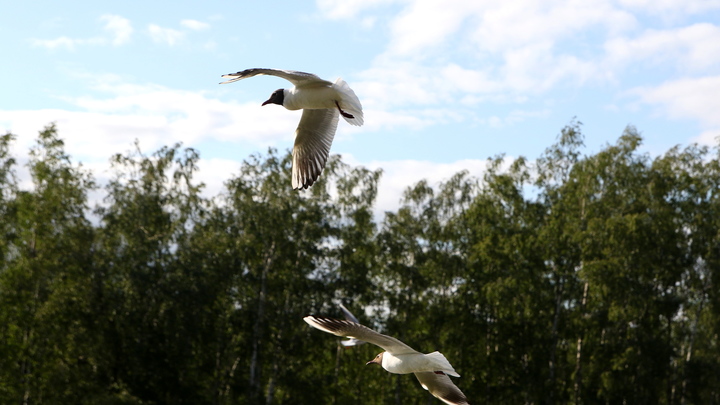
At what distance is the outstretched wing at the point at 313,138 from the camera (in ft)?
30.6

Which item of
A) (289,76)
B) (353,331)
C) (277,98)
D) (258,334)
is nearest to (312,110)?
(277,98)

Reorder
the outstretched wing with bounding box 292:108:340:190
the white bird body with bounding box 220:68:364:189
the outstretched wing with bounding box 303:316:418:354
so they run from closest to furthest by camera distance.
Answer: the outstretched wing with bounding box 303:316:418:354 < the white bird body with bounding box 220:68:364:189 < the outstretched wing with bounding box 292:108:340:190

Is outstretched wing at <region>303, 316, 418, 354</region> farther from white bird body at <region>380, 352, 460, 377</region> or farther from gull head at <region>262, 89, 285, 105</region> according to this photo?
gull head at <region>262, 89, 285, 105</region>

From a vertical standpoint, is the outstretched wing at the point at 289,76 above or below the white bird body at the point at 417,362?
above

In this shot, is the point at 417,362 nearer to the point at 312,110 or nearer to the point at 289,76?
the point at 289,76

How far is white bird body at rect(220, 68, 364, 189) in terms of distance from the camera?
8.17 metres

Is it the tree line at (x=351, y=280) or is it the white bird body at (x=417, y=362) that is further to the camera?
the tree line at (x=351, y=280)

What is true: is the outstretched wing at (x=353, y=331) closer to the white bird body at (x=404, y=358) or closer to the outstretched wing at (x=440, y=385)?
the white bird body at (x=404, y=358)

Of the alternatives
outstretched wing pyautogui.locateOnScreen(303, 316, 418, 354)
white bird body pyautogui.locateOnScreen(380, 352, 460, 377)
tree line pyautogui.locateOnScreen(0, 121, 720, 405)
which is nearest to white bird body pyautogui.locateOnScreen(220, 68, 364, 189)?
outstretched wing pyautogui.locateOnScreen(303, 316, 418, 354)

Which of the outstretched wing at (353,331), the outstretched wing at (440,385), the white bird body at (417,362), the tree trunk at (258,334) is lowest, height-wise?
the outstretched wing at (440,385)

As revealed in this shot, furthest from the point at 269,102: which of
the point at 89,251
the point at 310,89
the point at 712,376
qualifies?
the point at 712,376

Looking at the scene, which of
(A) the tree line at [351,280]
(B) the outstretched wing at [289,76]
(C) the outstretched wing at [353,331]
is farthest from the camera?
(A) the tree line at [351,280]

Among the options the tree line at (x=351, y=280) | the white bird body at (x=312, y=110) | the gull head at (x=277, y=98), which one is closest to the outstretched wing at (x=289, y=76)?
the white bird body at (x=312, y=110)

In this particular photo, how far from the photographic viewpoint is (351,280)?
24.6 meters
